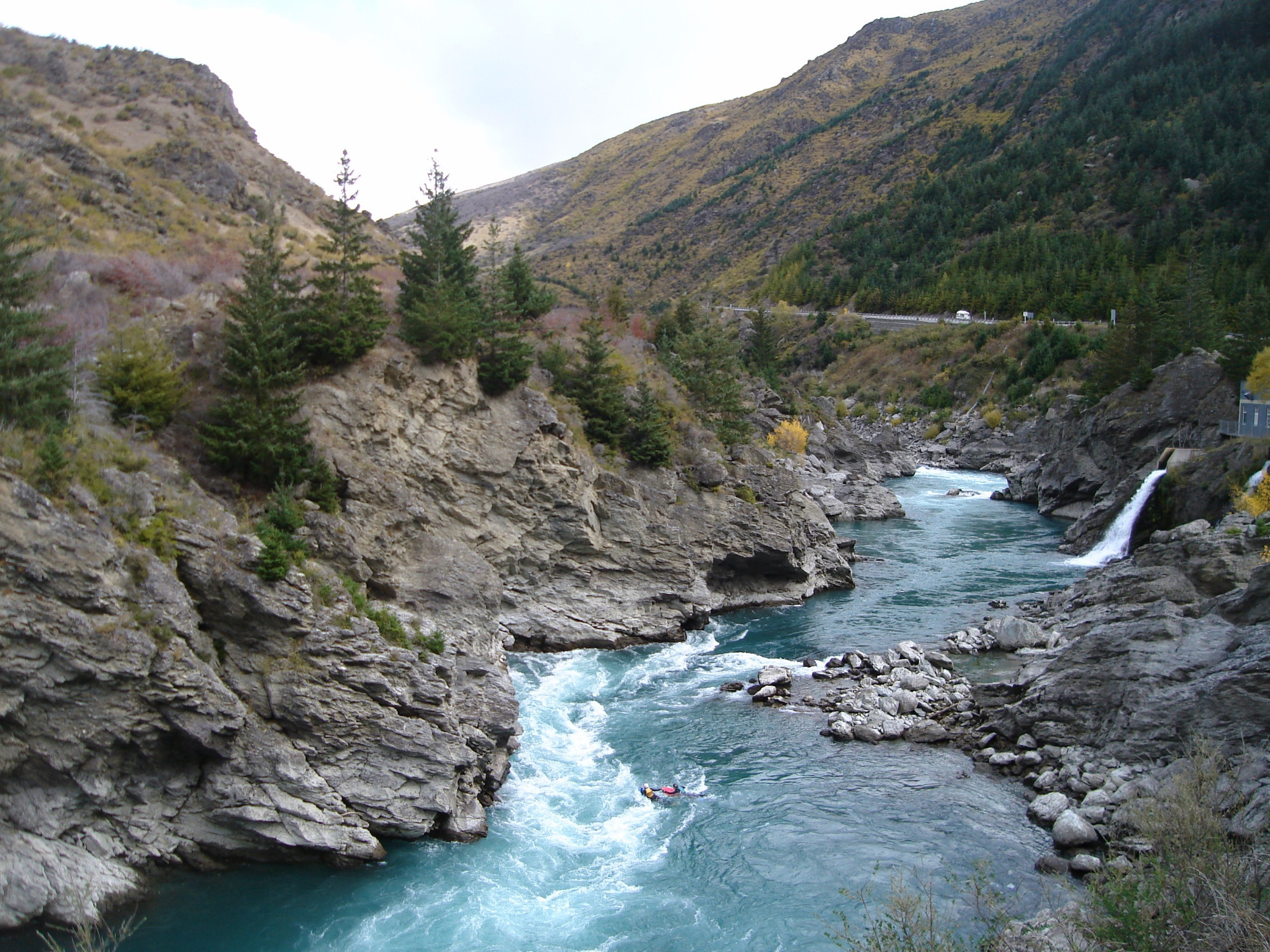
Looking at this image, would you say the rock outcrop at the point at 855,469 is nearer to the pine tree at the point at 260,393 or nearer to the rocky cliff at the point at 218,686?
the rocky cliff at the point at 218,686

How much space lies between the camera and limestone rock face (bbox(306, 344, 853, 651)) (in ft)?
76.7

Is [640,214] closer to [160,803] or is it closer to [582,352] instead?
[582,352]

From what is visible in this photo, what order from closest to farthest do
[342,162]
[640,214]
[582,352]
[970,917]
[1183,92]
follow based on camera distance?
1. [970,917]
2. [342,162]
3. [582,352]
4. [1183,92]
5. [640,214]

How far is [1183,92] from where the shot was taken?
104m

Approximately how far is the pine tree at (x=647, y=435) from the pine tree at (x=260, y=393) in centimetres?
1370

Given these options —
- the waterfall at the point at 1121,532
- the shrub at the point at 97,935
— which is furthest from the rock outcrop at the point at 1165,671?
the shrub at the point at 97,935

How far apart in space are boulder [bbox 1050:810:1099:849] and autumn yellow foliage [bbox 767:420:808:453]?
1395 inches

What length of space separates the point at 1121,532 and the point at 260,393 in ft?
125

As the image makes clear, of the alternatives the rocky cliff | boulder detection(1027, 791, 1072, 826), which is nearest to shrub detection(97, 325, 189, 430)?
the rocky cliff

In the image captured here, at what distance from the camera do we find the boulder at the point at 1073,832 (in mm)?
15461

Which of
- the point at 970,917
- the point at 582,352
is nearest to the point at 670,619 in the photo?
the point at 582,352

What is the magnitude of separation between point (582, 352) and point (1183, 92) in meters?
112

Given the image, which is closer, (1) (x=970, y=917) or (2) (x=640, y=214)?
(1) (x=970, y=917)

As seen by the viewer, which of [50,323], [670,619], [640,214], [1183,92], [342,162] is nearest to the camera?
[50,323]
